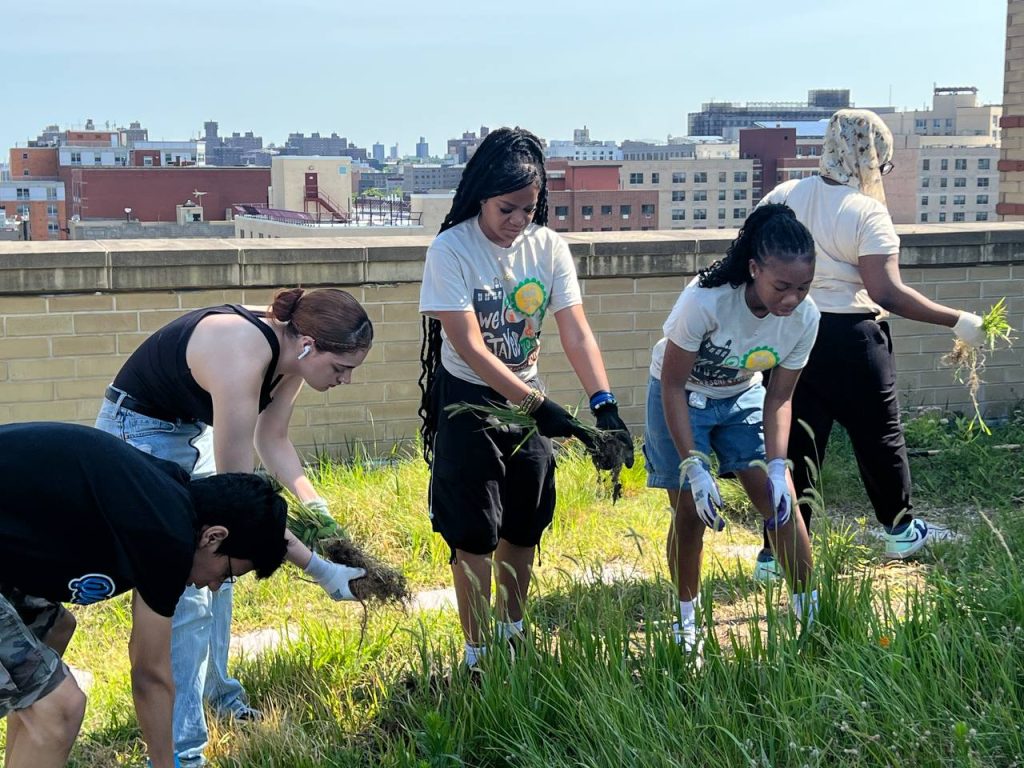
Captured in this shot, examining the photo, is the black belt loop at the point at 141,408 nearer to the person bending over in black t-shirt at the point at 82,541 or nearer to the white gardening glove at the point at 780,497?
the person bending over in black t-shirt at the point at 82,541

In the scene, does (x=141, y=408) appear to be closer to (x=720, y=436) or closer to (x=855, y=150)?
(x=720, y=436)

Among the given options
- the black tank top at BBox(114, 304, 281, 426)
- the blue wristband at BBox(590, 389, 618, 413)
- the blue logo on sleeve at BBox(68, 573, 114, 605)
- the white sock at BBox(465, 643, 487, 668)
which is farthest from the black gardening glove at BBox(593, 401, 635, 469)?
the blue logo on sleeve at BBox(68, 573, 114, 605)

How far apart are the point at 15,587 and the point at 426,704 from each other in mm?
1361

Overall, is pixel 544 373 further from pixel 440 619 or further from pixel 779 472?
pixel 779 472

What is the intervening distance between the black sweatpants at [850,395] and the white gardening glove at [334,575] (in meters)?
2.39

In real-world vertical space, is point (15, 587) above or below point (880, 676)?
above

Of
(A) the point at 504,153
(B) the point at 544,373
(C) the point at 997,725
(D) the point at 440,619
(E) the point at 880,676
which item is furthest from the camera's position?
(B) the point at 544,373

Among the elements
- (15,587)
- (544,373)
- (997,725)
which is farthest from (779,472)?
(544,373)

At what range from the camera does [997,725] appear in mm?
3410

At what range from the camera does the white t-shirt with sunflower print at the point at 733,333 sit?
4.50 meters

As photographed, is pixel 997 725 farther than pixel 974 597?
No

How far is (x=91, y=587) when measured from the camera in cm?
316

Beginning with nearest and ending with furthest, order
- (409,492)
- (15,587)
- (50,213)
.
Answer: (15,587)
(409,492)
(50,213)

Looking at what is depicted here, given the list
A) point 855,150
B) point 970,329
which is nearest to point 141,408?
point 855,150
